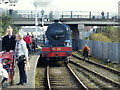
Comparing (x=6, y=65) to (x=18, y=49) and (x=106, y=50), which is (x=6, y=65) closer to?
(x=18, y=49)

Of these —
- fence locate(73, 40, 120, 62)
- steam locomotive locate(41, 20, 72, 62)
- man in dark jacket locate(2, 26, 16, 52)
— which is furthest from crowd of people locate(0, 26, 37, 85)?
fence locate(73, 40, 120, 62)

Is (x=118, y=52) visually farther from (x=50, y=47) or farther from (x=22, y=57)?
(x=22, y=57)

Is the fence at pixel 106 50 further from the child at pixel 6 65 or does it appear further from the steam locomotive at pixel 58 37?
the child at pixel 6 65

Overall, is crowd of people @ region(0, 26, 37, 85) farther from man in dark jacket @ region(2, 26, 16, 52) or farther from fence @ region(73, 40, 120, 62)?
fence @ region(73, 40, 120, 62)

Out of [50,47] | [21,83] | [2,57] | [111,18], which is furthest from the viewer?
[111,18]

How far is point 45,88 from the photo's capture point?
1070cm

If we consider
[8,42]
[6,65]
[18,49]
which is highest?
[8,42]

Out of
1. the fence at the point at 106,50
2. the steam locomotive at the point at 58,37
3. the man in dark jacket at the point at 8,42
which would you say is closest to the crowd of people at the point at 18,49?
the man in dark jacket at the point at 8,42

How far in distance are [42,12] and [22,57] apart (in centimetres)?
3365

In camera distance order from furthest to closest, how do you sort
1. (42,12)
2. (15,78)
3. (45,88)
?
1. (42,12)
2. (45,88)
3. (15,78)

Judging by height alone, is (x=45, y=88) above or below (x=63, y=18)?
below

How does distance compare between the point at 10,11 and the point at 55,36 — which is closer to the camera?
the point at 55,36

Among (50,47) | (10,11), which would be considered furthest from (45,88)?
(10,11)

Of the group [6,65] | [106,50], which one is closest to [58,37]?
[106,50]
